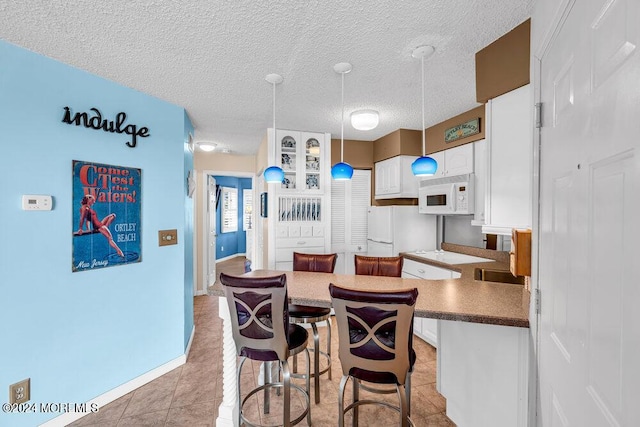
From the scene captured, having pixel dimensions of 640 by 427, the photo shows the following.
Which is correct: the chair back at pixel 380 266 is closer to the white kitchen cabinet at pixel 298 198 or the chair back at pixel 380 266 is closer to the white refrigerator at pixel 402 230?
the white refrigerator at pixel 402 230

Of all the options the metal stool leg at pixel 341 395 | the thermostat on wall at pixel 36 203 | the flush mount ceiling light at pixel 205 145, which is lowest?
the metal stool leg at pixel 341 395

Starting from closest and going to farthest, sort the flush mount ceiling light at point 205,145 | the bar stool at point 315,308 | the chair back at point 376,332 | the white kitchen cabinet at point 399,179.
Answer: the chair back at point 376,332 → the bar stool at point 315,308 → the white kitchen cabinet at point 399,179 → the flush mount ceiling light at point 205,145

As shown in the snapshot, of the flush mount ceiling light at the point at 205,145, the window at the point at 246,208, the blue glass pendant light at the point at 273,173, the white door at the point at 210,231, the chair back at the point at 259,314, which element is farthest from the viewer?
the window at the point at 246,208

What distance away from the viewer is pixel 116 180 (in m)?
2.44

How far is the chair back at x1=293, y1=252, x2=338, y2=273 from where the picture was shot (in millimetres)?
2693

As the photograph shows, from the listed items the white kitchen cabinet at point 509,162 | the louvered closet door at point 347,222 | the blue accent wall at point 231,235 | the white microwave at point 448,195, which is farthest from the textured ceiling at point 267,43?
the blue accent wall at point 231,235

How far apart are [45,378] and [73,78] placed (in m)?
2.10

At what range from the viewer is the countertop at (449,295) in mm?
1442

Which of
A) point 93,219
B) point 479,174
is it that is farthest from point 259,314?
point 479,174

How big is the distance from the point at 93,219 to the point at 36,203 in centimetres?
36

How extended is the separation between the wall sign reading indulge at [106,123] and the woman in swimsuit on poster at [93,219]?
1.75 feet

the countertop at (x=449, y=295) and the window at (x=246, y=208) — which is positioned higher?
the window at (x=246, y=208)

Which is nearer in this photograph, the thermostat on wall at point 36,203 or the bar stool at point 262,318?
the bar stool at point 262,318

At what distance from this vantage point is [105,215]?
2.37m
